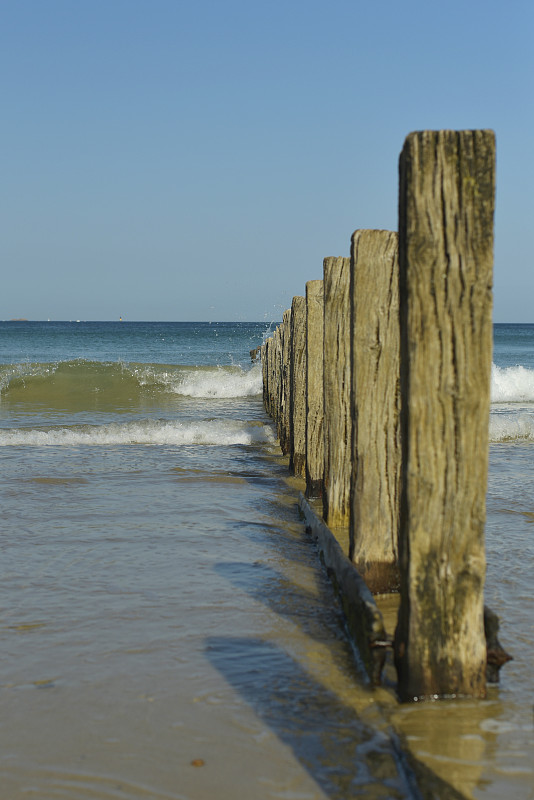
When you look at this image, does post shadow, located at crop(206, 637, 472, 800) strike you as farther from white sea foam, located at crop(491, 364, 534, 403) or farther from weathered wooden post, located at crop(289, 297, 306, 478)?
white sea foam, located at crop(491, 364, 534, 403)

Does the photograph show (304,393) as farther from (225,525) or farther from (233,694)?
(233,694)

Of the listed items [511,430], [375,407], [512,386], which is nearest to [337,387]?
[375,407]

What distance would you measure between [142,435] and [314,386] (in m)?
5.22

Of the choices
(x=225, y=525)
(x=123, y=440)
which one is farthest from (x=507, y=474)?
(x=123, y=440)

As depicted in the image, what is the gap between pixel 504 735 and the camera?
2.68 m

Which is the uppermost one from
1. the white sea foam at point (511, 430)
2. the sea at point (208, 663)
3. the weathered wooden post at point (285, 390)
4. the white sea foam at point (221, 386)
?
the weathered wooden post at point (285, 390)

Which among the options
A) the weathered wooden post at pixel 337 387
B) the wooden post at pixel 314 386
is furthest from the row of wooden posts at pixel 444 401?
the wooden post at pixel 314 386

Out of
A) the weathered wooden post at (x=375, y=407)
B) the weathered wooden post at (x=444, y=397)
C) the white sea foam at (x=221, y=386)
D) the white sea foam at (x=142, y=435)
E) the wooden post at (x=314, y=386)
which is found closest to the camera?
the weathered wooden post at (x=444, y=397)

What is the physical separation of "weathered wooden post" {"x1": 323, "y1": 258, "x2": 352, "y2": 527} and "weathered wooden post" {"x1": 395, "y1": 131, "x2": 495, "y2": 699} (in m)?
2.41

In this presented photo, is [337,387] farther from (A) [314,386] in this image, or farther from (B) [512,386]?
(B) [512,386]

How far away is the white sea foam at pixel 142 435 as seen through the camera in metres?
11.0

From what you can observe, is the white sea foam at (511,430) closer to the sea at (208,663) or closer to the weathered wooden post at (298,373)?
the sea at (208,663)

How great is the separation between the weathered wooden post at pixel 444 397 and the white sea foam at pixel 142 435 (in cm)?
854

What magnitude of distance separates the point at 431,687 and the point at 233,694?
768 millimetres
